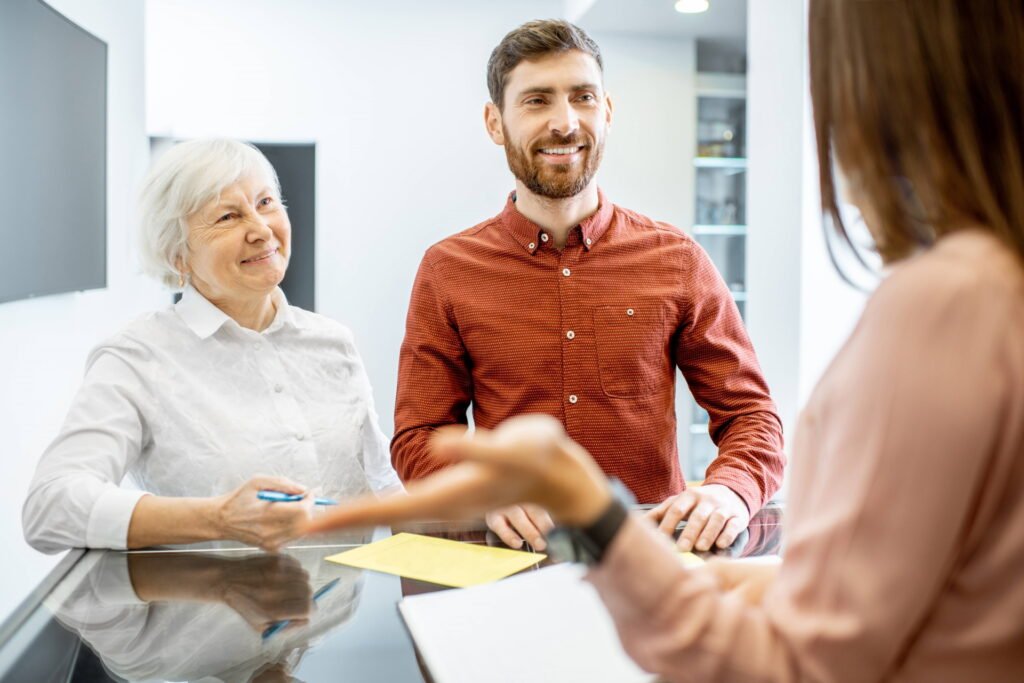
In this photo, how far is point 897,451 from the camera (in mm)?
535

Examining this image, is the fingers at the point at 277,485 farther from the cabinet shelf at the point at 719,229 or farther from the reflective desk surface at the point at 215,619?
the cabinet shelf at the point at 719,229

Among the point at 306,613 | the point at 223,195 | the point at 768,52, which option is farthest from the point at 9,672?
the point at 768,52

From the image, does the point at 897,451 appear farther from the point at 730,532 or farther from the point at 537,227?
the point at 537,227

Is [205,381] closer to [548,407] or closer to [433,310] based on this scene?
[433,310]

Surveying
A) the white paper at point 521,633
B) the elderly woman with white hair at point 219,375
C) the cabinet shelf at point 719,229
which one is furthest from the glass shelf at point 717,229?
the white paper at point 521,633

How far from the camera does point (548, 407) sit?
190cm

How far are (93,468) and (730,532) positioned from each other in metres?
0.97

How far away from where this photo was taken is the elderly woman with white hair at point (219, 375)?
1.62 meters

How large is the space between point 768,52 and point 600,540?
3.54m

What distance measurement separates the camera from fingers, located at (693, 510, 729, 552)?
1271 mm

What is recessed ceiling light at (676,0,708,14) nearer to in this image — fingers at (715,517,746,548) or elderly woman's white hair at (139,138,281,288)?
elderly woman's white hair at (139,138,281,288)

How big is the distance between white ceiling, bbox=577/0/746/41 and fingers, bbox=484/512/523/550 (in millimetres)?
3973

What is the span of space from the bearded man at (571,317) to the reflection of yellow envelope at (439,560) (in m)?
0.53

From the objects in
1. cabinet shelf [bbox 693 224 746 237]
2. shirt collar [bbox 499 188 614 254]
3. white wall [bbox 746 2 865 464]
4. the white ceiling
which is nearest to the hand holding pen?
shirt collar [bbox 499 188 614 254]
